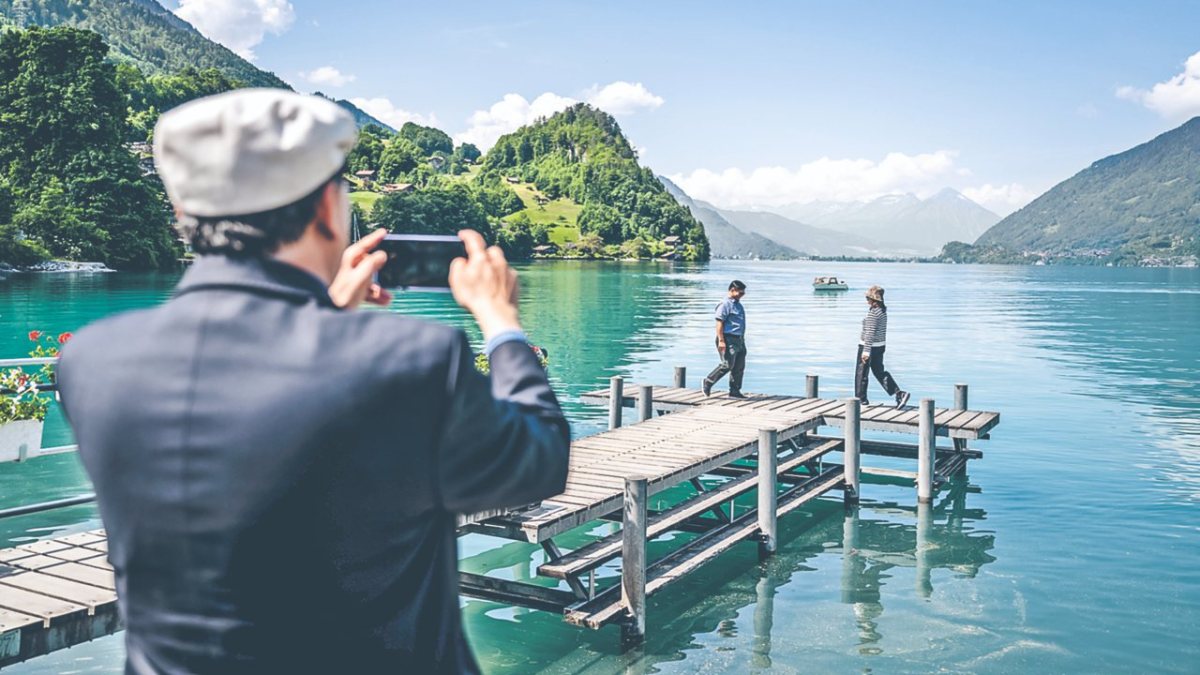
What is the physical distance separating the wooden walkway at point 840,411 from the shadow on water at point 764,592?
1.50 metres

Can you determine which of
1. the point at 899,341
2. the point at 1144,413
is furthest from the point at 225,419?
the point at 899,341

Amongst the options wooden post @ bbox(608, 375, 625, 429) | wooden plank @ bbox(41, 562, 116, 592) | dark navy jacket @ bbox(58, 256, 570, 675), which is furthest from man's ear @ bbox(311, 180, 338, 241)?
wooden post @ bbox(608, 375, 625, 429)

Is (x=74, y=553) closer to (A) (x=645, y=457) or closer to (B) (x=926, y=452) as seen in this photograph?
(A) (x=645, y=457)

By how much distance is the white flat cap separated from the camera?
5.95 ft

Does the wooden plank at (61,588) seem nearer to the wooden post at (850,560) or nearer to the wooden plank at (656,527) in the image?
the wooden plank at (656,527)

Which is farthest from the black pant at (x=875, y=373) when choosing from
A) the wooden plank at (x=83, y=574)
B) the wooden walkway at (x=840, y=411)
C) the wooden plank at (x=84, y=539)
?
the wooden plank at (x=83, y=574)

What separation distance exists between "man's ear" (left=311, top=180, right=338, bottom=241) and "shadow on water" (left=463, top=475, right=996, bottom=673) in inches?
384

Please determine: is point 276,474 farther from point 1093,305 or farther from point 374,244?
point 1093,305

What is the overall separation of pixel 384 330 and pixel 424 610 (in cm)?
57

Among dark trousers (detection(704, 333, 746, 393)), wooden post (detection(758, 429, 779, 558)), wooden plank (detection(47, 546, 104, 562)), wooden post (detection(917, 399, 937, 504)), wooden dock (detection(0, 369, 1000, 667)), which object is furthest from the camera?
dark trousers (detection(704, 333, 746, 393))

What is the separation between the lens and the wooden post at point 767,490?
1419cm

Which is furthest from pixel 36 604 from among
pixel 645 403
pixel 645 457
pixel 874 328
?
pixel 874 328

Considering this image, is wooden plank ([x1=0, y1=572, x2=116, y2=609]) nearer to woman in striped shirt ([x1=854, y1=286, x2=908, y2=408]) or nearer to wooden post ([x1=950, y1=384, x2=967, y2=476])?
woman in striped shirt ([x1=854, y1=286, x2=908, y2=408])

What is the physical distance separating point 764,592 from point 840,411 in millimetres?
6331
